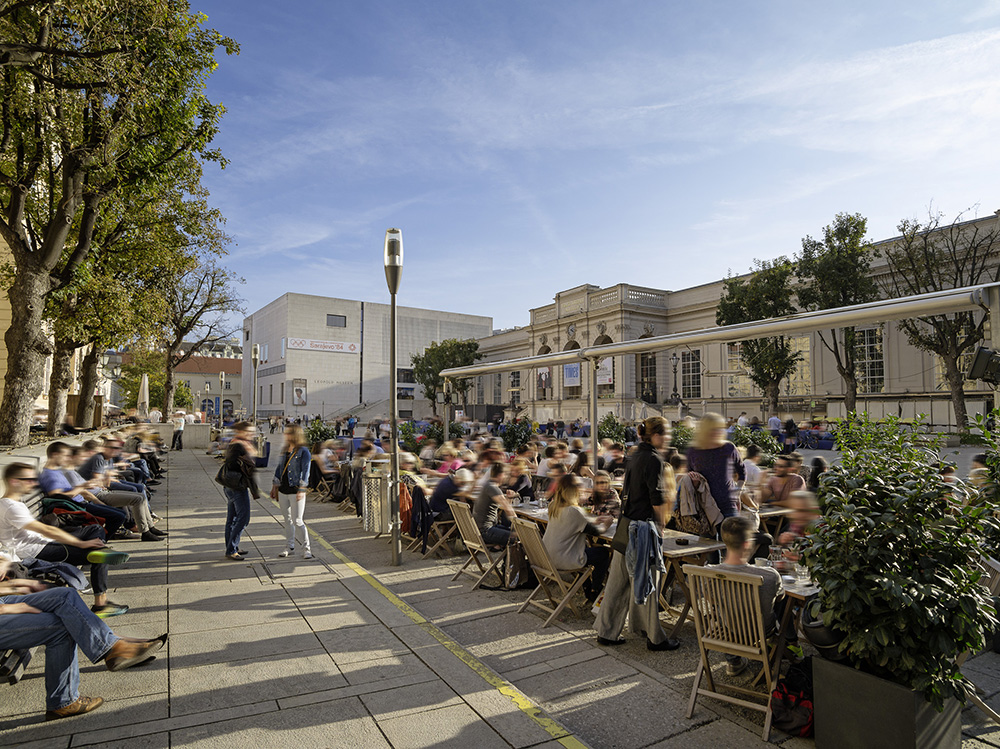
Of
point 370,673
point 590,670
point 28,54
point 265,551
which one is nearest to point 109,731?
point 370,673

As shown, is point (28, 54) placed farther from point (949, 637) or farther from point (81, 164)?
point (949, 637)

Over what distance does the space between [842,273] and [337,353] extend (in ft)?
178

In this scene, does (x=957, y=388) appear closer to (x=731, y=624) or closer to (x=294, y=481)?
(x=731, y=624)

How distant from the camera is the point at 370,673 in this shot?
4.41 metres

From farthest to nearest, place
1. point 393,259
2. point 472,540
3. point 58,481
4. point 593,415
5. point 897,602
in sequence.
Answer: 1. point 593,415
2. point 393,259
3. point 472,540
4. point 58,481
5. point 897,602

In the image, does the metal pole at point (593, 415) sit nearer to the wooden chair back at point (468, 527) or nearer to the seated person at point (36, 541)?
the wooden chair back at point (468, 527)

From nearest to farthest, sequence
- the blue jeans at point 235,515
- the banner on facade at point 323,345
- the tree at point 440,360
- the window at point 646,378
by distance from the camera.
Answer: the blue jeans at point 235,515 < the window at point 646,378 < the tree at point 440,360 < the banner on facade at point 323,345

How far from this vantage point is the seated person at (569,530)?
5.54 metres

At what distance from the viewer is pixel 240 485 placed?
7.52m

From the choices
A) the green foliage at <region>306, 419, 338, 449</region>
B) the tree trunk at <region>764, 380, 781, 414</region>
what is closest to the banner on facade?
the green foliage at <region>306, 419, 338, 449</region>

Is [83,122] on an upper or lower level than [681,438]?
Answer: upper

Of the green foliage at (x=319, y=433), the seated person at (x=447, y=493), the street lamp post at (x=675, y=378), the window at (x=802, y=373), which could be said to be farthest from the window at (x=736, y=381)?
the seated person at (x=447, y=493)

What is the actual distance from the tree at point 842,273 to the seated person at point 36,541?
28201 mm

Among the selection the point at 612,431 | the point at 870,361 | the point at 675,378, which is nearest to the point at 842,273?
the point at 870,361
